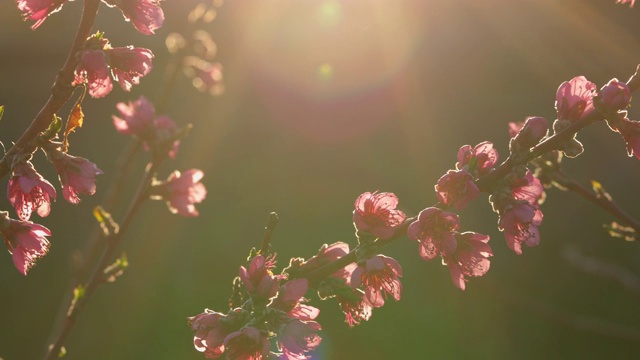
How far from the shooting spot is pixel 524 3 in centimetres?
637

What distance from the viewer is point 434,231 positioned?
132 centimetres

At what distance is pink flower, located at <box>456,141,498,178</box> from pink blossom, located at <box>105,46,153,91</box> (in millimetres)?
800

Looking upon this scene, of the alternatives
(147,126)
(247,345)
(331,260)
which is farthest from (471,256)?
(147,126)

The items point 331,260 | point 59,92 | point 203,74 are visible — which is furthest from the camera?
point 203,74

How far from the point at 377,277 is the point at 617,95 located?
678mm

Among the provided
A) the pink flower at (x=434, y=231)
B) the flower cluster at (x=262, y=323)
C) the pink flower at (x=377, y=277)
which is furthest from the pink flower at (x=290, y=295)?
the pink flower at (x=434, y=231)

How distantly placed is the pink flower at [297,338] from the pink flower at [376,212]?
10.5 inches

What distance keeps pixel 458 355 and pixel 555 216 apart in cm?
185

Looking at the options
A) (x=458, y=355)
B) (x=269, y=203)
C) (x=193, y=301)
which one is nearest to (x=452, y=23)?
(x=269, y=203)

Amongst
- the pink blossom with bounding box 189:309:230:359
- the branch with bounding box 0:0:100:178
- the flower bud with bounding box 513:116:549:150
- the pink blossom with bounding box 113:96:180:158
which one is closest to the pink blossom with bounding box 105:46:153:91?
the branch with bounding box 0:0:100:178

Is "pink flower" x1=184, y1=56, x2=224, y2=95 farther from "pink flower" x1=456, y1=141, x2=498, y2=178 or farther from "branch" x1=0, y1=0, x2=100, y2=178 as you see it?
"pink flower" x1=456, y1=141, x2=498, y2=178

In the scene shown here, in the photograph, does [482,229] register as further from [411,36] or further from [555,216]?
[411,36]

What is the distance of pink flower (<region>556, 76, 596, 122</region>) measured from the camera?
139cm

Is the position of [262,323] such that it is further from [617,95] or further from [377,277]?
[617,95]
